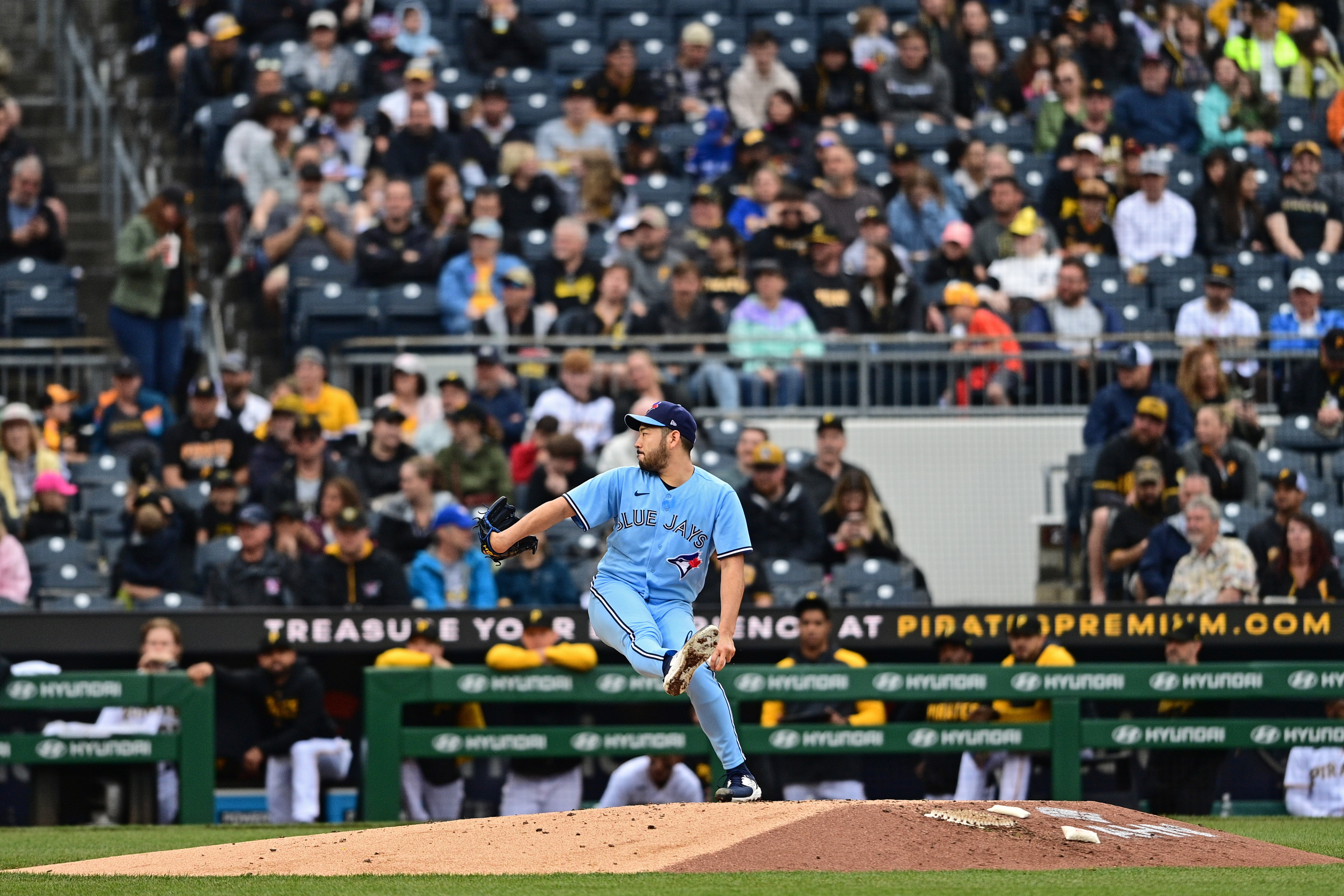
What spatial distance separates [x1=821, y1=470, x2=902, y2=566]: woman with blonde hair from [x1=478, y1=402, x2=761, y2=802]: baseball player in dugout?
4.54m

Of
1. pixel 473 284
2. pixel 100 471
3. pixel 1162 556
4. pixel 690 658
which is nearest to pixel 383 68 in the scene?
pixel 473 284

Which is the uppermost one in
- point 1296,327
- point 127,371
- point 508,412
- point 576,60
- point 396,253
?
point 576,60

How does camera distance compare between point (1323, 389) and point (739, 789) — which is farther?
point (1323, 389)

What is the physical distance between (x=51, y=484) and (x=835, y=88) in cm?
783

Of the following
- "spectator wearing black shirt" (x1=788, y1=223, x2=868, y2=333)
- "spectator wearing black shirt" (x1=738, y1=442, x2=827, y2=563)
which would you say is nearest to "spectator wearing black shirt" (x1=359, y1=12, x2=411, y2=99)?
"spectator wearing black shirt" (x1=788, y1=223, x2=868, y2=333)

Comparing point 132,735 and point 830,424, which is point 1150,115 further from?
point 132,735

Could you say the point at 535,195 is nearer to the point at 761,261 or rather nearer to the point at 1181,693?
the point at 761,261

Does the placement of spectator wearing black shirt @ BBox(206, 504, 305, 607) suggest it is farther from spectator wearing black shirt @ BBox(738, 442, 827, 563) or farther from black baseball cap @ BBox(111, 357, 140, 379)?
spectator wearing black shirt @ BBox(738, 442, 827, 563)

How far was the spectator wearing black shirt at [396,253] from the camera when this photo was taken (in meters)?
15.5

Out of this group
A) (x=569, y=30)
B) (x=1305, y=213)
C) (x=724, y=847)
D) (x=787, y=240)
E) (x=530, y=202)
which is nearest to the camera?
(x=724, y=847)

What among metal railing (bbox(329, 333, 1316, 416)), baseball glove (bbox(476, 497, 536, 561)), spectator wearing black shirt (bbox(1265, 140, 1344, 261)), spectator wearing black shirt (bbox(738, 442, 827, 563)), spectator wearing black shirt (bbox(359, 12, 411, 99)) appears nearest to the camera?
baseball glove (bbox(476, 497, 536, 561))

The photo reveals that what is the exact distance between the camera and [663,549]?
8.70 meters

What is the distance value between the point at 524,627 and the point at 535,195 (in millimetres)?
5049

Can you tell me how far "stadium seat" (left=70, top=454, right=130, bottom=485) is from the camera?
1385 cm
